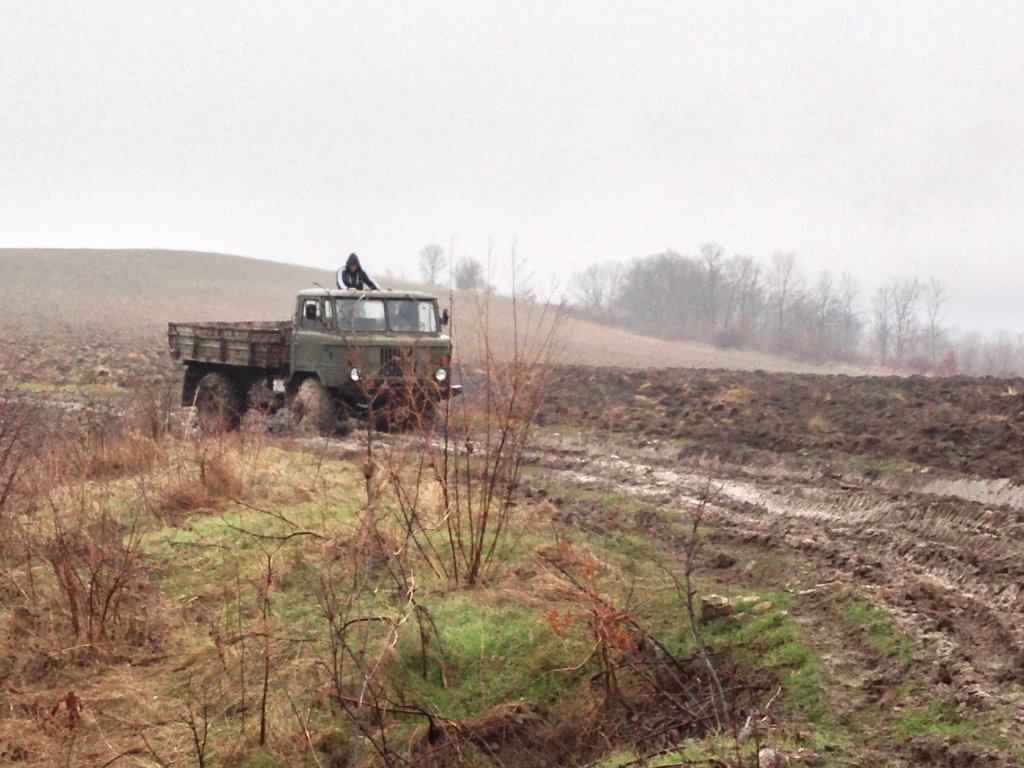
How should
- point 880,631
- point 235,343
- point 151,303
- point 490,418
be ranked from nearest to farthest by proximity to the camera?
1. point 880,631
2. point 490,418
3. point 235,343
4. point 151,303

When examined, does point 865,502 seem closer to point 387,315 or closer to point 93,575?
point 93,575

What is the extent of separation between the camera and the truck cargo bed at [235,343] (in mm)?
14503

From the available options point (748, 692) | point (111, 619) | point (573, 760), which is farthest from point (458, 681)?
point (111, 619)

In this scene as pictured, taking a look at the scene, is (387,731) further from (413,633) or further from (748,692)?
(748,692)

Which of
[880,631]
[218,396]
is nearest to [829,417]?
[218,396]

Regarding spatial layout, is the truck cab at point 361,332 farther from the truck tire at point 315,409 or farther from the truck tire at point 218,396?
the truck tire at point 218,396

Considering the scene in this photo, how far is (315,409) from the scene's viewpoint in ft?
44.6

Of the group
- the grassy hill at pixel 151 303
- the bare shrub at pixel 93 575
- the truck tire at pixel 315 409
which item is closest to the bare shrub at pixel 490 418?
the bare shrub at pixel 93 575

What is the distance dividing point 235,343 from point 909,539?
1063 centimetres

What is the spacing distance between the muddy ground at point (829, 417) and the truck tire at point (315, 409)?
316cm

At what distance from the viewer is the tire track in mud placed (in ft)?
15.7

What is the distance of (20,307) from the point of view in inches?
1895

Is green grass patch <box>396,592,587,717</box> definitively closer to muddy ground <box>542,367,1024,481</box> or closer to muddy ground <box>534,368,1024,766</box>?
muddy ground <box>534,368,1024,766</box>

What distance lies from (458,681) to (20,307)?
48934 millimetres
